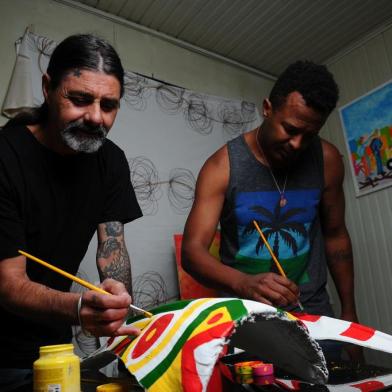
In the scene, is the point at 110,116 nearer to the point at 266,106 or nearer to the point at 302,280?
the point at 266,106

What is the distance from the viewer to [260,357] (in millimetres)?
796

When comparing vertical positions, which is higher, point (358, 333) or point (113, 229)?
point (113, 229)

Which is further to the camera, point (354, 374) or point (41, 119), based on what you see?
point (41, 119)

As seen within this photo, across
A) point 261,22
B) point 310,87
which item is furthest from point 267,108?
point 261,22

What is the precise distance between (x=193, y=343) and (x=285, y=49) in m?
2.59

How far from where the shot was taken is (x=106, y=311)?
0.65 m

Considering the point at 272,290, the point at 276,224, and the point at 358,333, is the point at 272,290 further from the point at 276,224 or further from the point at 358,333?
the point at 276,224

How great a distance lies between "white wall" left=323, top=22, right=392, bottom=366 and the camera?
7.95 ft

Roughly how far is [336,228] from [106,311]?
1.05 metres

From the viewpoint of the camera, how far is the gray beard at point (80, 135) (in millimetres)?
1057

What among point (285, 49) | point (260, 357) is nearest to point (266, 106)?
point (260, 357)

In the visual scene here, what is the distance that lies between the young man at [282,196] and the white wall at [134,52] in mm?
1070


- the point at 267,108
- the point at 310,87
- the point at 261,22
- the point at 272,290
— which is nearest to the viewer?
the point at 272,290

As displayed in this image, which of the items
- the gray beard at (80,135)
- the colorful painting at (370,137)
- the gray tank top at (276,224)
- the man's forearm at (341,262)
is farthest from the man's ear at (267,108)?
the colorful painting at (370,137)
